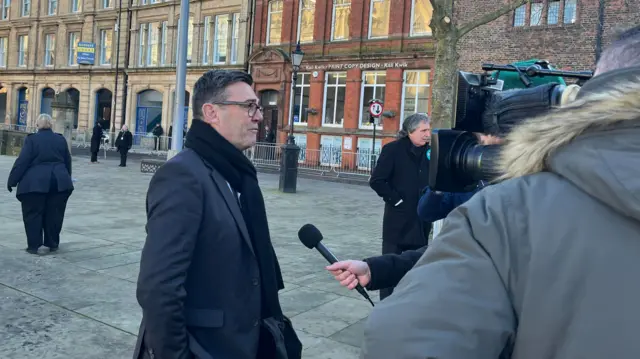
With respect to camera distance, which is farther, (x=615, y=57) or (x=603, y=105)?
(x=615, y=57)

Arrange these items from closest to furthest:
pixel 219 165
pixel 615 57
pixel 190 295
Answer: pixel 615 57 → pixel 190 295 → pixel 219 165

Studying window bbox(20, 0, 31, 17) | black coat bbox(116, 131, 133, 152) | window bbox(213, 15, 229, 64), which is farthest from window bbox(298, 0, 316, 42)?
window bbox(20, 0, 31, 17)

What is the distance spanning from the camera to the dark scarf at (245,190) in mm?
2572

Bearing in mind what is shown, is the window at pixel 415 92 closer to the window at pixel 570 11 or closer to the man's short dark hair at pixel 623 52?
the window at pixel 570 11

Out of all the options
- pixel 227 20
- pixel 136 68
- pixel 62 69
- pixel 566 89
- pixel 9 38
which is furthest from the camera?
pixel 9 38

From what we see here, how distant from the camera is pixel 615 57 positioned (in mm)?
1162

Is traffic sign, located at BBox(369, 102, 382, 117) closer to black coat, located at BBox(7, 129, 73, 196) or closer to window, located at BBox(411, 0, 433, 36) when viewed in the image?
window, located at BBox(411, 0, 433, 36)

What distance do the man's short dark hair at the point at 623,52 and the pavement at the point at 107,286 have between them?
11.5 ft

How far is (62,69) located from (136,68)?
25.0 feet

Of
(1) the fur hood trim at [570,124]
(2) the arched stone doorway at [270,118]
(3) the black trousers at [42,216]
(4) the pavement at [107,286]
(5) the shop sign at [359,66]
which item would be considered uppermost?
(5) the shop sign at [359,66]

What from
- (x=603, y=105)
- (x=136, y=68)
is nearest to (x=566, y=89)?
(x=603, y=105)

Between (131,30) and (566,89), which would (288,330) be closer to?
(566,89)

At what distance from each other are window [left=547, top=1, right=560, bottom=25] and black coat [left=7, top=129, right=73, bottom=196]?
19.1 metres

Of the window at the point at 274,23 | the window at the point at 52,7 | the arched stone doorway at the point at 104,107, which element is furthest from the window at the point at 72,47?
the window at the point at 274,23
